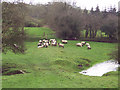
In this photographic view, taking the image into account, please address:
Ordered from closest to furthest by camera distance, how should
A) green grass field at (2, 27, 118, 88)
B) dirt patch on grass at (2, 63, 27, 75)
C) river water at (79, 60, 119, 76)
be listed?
green grass field at (2, 27, 118, 88) < dirt patch on grass at (2, 63, 27, 75) < river water at (79, 60, 119, 76)

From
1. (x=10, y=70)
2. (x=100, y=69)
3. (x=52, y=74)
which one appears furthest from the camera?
(x=100, y=69)

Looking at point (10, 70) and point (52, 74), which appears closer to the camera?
point (52, 74)

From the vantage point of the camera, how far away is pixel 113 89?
20312mm

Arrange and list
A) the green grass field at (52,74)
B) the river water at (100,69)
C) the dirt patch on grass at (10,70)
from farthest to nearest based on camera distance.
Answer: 1. the river water at (100,69)
2. the dirt patch on grass at (10,70)
3. the green grass field at (52,74)

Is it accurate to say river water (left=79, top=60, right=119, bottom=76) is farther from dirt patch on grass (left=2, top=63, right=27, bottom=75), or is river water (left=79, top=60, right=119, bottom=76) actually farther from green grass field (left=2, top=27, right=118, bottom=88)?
dirt patch on grass (left=2, top=63, right=27, bottom=75)

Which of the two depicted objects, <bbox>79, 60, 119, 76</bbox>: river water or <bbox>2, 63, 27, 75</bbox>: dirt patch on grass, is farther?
<bbox>79, 60, 119, 76</bbox>: river water

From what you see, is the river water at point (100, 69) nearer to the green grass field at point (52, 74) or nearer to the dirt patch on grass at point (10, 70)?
the green grass field at point (52, 74)

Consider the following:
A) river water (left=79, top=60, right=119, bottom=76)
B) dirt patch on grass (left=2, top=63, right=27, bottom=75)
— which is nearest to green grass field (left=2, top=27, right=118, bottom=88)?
dirt patch on grass (left=2, top=63, right=27, bottom=75)

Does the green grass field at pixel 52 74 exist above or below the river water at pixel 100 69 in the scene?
above

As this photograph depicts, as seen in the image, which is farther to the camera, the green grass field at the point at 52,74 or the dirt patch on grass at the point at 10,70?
the dirt patch on grass at the point at 10,70

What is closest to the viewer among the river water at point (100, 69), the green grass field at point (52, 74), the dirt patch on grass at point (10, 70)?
the green grass field at point (52, 74)

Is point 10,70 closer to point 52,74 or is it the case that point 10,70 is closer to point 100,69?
point 52,74

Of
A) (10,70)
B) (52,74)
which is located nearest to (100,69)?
(52,74)

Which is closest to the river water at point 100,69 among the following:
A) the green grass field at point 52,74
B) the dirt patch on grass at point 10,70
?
the green grass field at point 52,74
